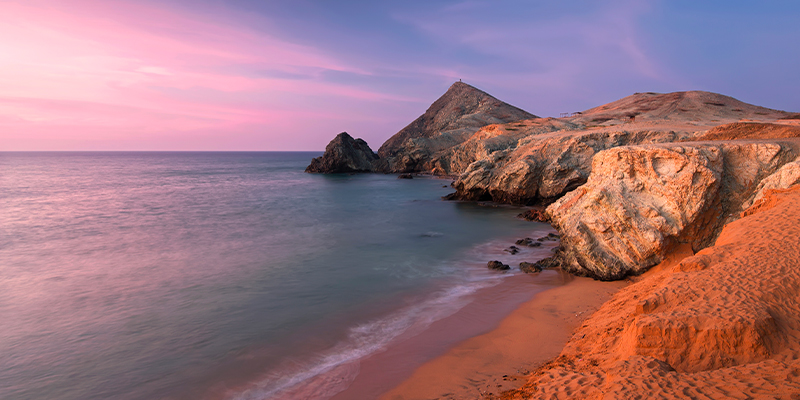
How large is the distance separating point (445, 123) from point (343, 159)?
38.6 meters

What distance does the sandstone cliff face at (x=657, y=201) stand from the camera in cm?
1043

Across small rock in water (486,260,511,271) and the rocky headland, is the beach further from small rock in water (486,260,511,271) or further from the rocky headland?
small rock in water (486,260,511,271)

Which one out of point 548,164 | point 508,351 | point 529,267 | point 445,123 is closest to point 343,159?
point 445,123

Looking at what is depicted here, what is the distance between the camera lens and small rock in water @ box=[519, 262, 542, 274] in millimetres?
12742

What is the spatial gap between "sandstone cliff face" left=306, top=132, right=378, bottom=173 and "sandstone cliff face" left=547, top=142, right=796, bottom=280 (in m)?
57.2

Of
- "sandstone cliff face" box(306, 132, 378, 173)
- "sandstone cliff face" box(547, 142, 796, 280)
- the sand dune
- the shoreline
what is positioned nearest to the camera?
the sand dune

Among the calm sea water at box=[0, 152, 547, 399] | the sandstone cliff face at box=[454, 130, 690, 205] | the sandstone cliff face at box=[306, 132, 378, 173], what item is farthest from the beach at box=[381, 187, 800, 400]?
the sandstone cliff face at box=[306, 132, 378, 173]

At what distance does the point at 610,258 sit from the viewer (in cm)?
1102

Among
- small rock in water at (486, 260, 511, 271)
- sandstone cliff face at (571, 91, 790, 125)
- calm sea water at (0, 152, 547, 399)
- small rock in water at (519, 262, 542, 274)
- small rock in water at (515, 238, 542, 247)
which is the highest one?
sandstone cliff face at (571, 91, 790, 125)

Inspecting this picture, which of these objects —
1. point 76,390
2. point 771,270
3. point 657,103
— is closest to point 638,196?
point 771,270

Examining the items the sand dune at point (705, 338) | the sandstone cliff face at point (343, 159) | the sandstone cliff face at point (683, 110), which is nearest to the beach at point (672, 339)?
the sand dune at point (705, 338)

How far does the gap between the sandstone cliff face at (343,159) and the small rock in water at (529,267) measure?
55.6 m

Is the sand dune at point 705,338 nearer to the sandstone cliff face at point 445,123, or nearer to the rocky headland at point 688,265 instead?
the rocky headland at point 688,265

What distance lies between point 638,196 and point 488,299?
17.3ft
